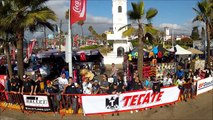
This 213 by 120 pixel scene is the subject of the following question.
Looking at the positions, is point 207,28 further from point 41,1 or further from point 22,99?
point 22,99

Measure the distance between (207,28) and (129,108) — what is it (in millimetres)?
17778

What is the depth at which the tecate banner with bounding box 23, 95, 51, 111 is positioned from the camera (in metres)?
12.3

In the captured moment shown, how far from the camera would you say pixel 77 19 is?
45.4 ft

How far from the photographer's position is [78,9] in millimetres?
13648

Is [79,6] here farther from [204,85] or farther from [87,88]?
[204,85]

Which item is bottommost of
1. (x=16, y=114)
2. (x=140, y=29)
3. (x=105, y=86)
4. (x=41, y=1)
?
(x=16, y=114)

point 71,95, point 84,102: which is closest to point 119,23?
point 71,95

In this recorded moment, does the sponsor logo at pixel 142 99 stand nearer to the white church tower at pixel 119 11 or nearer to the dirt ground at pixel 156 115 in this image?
the dirt ground at pixel 156 115

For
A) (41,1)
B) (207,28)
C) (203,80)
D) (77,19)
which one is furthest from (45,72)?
(207,28)

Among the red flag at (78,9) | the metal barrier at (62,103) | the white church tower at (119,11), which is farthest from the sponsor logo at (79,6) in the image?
the white church tower at (119,11)

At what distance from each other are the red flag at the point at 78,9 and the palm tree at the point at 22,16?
5.33 ft

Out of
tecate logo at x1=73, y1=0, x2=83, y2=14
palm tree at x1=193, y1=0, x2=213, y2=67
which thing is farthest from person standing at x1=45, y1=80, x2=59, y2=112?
palm tree at x1=193, y1=0, x2=213, y2=67

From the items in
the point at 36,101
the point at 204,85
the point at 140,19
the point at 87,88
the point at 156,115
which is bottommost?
the point at 156,115

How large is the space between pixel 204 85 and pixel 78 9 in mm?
9045
